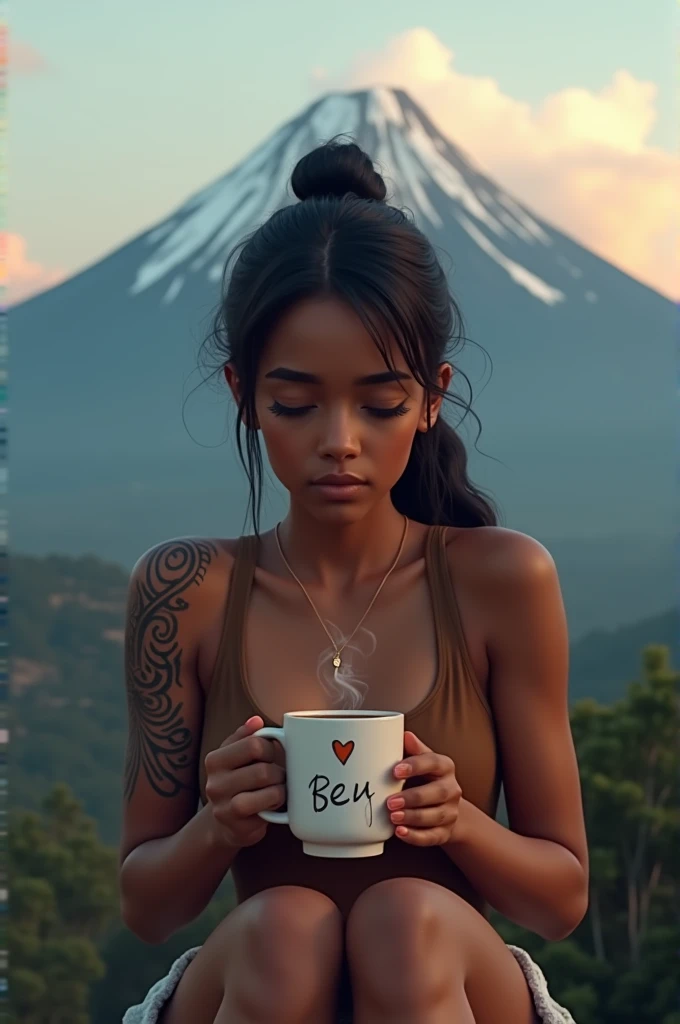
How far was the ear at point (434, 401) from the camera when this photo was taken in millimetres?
2160

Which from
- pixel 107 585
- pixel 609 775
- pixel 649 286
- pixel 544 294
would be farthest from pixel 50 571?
pixel 649 286

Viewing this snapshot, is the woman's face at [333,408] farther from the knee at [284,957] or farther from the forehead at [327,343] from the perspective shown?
the knee at [284,957]

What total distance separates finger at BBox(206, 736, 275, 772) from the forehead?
570 mm

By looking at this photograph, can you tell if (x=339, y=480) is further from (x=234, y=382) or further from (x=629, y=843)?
(x=629, y=843)

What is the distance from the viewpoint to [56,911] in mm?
12023

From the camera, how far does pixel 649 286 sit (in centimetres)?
2348

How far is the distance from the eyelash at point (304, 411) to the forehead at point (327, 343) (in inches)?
2.2

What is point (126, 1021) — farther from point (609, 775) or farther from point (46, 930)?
point (46, 930)

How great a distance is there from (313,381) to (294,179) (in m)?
0.49

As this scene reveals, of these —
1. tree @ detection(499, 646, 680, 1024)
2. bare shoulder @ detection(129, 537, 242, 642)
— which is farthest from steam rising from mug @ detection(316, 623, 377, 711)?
tree @ detection(499, 646, 680, 1024)

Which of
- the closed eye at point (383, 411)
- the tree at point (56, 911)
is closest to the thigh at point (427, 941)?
the closed eye at point (383, 411)

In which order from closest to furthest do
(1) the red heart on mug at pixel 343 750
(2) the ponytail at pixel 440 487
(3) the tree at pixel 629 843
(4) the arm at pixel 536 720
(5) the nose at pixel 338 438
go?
(1) the red heart on mug at pixel 343 750
(5) the nose at pixel 338 438
(4) the arm at pixel 536 720
(2) the ponytail at pixel 440 487
(3) the tree at pixel 629 843

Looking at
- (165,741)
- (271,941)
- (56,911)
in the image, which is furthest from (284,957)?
(56,911)

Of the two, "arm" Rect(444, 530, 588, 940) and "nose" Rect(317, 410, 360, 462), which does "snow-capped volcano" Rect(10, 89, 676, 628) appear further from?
"nose" Rect(317, 410, 360, 462)
